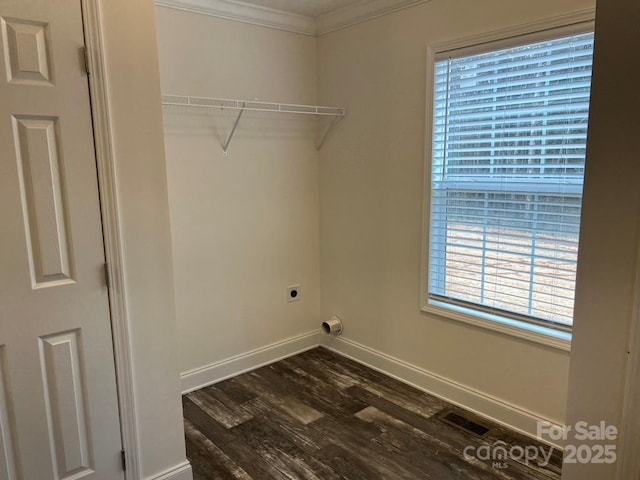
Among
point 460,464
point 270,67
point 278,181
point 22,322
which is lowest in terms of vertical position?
point 460,464

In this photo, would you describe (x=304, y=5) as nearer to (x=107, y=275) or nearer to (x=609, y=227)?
(x=107, y=275)

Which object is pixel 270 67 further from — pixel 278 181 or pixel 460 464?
pixel 460 464

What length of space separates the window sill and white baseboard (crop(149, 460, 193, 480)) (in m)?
1.62

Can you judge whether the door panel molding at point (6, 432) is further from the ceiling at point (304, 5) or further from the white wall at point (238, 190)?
the ceiling at point (304, 5)

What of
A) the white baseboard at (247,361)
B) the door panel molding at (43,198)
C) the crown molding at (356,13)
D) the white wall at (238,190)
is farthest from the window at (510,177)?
the door panel molding at (43,198)

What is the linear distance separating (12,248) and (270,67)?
213 cm

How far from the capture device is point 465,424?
2590 millimetres

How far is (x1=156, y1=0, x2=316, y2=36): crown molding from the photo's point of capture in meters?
2.74

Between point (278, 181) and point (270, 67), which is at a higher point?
point (270, 67)

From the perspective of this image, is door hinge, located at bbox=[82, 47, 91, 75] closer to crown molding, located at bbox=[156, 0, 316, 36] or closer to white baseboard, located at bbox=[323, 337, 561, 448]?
crown molding, located at bbox=[156, 0, 316, 36]

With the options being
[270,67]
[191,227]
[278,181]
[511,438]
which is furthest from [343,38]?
[511,438]

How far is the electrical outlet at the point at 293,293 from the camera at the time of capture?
3504 mm

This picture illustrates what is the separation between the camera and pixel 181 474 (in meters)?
2.08

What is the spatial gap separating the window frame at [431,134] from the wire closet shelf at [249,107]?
79 centimetres
